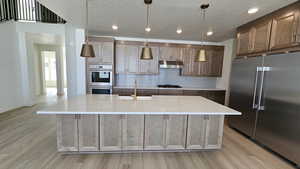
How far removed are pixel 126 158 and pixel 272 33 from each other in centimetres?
334

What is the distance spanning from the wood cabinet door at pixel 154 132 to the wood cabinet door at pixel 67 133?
112 centimetres

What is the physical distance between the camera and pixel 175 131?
2.40 meters

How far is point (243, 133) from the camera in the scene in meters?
3.23

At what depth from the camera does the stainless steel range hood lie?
456cm

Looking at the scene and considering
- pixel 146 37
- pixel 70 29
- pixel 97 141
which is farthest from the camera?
pixel 146 37

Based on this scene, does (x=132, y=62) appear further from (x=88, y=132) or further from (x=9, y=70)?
(x=9, y=70)

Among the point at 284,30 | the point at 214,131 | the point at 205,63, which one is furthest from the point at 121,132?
the point at 205,63

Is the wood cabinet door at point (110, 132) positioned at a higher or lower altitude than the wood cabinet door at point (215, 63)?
lower

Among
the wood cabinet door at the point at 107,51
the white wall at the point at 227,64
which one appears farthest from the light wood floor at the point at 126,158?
the wood cabinet door at the point at 107,51

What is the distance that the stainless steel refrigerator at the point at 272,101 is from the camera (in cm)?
213

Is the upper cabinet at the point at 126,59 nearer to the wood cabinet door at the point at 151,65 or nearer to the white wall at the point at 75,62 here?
the wood cabinet door at the point at 151,65

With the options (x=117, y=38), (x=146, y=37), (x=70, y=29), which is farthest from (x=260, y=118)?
(x=70, y=29)

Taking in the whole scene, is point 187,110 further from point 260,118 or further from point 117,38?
point 117,38

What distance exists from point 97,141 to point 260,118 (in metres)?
3.00
